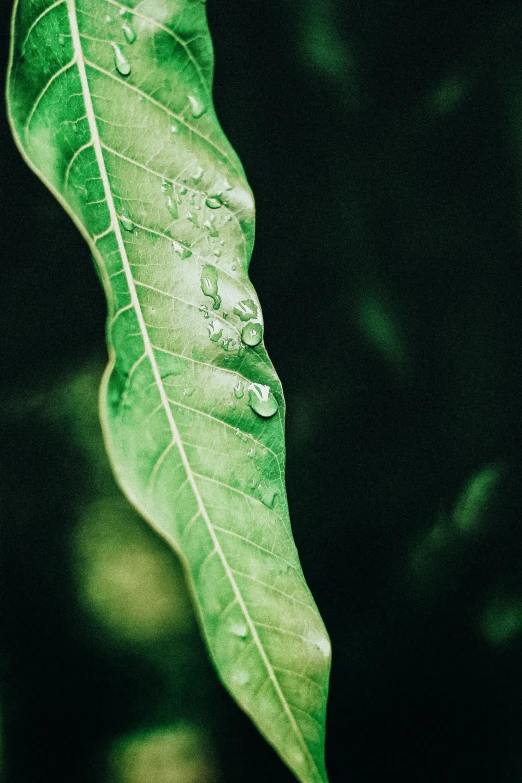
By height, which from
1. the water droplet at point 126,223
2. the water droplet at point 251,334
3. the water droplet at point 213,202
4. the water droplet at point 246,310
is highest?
the water droplet at point 213,202

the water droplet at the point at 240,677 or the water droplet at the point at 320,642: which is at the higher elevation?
the water droplet at the point at 240,677

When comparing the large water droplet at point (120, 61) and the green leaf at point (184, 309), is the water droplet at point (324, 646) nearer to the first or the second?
the green leaf at point (184, 309)

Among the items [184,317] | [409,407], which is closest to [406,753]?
[409,407]

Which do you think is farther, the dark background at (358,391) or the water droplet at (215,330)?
the dark background at (358,391)

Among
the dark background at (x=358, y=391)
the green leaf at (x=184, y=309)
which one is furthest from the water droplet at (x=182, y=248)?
the dark background at (x=358, y=391)

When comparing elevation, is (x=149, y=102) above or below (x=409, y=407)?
above

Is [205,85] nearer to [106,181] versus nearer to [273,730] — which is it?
[106,181]

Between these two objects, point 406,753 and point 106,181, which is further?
point 406,753
